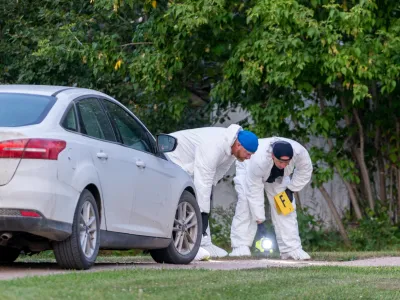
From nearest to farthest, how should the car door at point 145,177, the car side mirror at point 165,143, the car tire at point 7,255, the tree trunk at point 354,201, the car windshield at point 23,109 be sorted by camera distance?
the car windshield at point 23,109
the car door at point 145,177
the car tire at point 7,255
the car side mirror at point 165,143
the tree trunk at point 354,201

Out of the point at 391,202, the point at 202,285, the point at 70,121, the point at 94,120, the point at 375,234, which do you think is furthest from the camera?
the point at 391,202

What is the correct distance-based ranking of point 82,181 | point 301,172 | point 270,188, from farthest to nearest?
point 270,188 → point 301,172 → point 82,181

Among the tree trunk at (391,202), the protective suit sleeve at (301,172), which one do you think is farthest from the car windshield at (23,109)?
the tree trunk at (391,202)

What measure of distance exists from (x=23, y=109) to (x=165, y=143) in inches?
85.4

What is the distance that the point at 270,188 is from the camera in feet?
45.2

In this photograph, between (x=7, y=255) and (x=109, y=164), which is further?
(x=7, y=255)

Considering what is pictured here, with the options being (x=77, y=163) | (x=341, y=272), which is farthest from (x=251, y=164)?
(x=77, y=163)

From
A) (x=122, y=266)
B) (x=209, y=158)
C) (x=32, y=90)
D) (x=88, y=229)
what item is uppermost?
(x=32, y=90)

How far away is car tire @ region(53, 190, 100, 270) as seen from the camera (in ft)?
29.5

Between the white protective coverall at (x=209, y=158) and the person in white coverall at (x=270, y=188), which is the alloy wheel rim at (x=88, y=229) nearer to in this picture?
the white protective coverall at (x=209, y=158)

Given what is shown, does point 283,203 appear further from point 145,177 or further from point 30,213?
point 30,213

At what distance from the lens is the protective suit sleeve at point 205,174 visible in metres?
12.3

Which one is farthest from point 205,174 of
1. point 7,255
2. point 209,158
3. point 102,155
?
point 102,155

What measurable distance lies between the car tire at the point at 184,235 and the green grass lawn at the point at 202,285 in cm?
160
